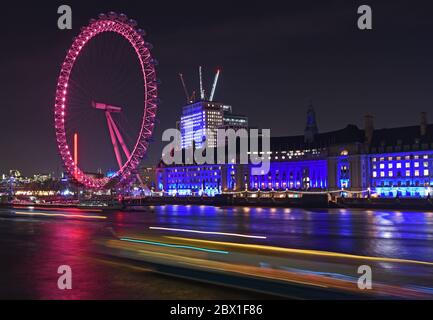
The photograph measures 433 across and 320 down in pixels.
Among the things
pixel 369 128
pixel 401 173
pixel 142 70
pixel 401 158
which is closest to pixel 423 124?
pixel 401 158

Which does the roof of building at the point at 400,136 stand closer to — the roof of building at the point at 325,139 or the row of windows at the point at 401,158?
the row of windows at the point at 401,158

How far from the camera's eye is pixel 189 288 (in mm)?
14492

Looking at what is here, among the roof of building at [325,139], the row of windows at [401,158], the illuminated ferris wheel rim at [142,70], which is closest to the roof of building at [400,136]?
the row of windows at [401,158]

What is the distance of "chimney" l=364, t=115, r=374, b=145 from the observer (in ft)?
503

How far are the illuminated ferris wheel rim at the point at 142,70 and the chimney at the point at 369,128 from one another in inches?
3888

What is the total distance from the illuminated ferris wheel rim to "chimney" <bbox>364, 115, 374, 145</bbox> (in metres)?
98.8

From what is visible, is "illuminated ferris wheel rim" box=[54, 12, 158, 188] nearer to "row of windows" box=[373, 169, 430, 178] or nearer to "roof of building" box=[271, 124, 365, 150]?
"row of windows" box=[373, 169, 430, 178]

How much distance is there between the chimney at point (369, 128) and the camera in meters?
153

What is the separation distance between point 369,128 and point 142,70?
104 m

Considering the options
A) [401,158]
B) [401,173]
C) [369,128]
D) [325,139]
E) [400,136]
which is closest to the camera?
[401,173]

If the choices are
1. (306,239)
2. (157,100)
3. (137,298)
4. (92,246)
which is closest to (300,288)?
(137,298)

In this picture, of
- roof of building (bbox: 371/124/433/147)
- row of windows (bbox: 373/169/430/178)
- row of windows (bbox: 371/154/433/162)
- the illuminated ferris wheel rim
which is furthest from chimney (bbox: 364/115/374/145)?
the illuminated ferris wheel rim

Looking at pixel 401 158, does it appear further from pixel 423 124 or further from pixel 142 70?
pixel 142 70

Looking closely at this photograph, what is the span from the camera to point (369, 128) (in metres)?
155
